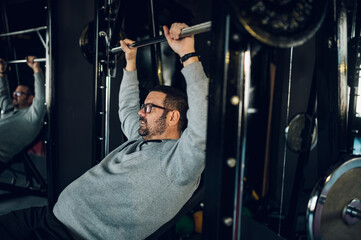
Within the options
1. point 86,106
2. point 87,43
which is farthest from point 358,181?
point 86,106

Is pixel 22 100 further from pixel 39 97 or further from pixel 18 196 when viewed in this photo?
pixel 18 196

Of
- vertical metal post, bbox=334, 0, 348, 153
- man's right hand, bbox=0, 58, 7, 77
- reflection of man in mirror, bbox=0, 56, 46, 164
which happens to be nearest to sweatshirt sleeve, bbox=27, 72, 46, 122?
reflection of man in mirror, bbox=0, 56, 46, 164

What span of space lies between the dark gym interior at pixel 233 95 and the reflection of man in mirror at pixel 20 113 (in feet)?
0.40

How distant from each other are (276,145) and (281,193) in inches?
21.3

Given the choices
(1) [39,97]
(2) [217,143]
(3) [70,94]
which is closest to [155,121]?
(2) [217,143]

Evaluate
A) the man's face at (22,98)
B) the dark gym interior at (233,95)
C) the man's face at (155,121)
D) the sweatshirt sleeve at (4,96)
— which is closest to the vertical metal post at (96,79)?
the dark gym interior at (233,95)

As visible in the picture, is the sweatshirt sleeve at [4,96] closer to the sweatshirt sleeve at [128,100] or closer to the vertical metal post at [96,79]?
the vertical metal post at [96,79]

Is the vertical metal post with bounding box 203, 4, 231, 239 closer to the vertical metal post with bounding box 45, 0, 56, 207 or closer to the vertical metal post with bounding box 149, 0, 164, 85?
the vertical metal post with bounding box 149, 0, 164, 85

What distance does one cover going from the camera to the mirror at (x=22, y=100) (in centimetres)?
297

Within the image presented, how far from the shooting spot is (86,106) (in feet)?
8.50

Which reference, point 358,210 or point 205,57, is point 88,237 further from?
point 205,57

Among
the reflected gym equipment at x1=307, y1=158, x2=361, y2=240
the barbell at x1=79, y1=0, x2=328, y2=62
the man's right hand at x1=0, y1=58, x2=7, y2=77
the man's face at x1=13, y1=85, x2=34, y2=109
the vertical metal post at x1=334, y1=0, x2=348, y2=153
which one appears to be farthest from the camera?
the man's right hand at x1=0, y1=58, x2=7, y2=77

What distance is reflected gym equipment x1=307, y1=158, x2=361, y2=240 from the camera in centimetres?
100

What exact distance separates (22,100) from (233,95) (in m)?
3.32
